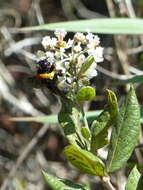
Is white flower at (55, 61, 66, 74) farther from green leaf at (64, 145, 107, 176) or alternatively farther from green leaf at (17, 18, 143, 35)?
green leaf at (17, 18, 143, 35)

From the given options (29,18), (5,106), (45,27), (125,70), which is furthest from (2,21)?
(45,27)

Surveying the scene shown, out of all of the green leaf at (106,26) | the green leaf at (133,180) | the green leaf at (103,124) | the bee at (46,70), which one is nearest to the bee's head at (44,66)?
the bee at (46,70)

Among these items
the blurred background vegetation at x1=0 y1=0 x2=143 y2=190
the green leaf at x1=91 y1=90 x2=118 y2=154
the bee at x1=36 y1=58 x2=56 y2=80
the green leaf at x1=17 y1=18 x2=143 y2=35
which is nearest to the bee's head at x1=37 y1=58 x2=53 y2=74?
the bee at x1=36 y1=58 x2=56 y2=80

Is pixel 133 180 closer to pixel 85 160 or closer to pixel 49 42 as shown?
pixel 85 160

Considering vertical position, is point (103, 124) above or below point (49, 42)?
below

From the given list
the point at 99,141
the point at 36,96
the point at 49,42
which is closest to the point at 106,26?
the point at 49,42

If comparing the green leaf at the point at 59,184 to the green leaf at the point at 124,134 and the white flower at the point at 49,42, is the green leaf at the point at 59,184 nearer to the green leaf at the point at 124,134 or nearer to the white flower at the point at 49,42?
the green leaf at the point at 124,134
